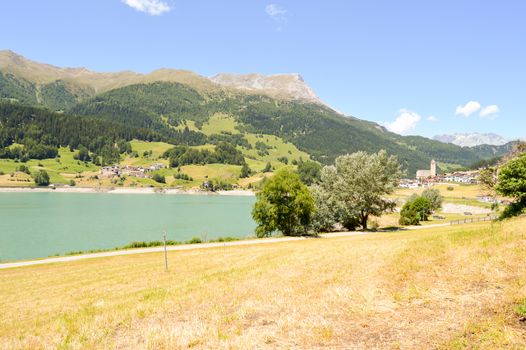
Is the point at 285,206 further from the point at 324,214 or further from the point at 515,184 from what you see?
the point at 515,184

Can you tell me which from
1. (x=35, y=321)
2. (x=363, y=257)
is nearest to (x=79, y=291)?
(x=35, y=321)

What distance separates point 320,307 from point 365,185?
46.3m

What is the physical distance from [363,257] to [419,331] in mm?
10740

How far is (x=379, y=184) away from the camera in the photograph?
5569cm

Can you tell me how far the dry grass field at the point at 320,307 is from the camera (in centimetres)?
970

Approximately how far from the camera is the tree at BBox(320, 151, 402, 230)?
184 ft

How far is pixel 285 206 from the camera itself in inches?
2313

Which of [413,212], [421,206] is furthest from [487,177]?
[421,206]

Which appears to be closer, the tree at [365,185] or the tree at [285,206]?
the tree at [365,185]

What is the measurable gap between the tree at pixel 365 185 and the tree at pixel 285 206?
5.44 metres

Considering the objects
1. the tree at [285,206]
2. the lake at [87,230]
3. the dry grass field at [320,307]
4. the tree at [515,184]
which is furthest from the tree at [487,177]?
the dry grass field at [320,307]

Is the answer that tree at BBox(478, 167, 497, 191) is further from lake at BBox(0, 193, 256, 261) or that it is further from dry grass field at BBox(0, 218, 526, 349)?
dry grass field at BBox(0, 218, 526, 349)

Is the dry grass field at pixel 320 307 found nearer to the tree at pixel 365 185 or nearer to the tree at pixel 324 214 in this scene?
the tree at pixel 365 185

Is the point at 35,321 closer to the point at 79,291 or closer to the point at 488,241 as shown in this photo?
the point at 79,291
